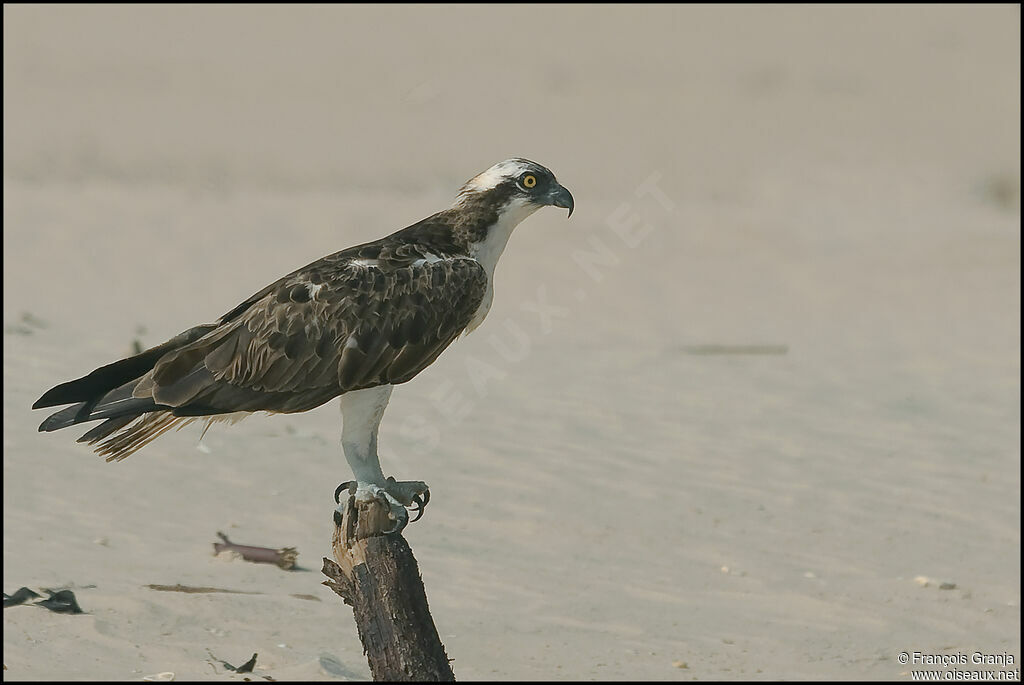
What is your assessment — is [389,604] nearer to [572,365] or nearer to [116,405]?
[116,405]

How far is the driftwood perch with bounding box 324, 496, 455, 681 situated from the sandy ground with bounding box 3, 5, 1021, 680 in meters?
1.73

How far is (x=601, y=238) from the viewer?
58.3 feet

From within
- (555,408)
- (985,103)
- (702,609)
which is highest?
(985,103)

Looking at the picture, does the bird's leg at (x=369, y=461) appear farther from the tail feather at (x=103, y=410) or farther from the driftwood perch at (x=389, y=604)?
the tail feather at (x=103, y=410)

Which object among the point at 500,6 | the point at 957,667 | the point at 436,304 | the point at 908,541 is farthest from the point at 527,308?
the point at 500,6

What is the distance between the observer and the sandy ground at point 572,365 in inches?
288

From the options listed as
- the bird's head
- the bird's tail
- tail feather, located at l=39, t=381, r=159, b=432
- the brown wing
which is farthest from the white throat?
tail feather, located at l=39, t=381, r=159, b=432

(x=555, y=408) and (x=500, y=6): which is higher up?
(x=500, y=6)

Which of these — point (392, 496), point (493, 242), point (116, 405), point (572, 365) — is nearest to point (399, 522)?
point (392, 496)

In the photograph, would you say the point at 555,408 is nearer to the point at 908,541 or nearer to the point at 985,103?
the point at 908,541

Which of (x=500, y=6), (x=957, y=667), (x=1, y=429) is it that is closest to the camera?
(x=957, y=667)

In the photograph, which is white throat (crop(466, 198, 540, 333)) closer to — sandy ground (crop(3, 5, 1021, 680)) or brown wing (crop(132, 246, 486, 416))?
brown wing (crop(132, 246, 486, 416))

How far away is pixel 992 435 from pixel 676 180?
1145cm

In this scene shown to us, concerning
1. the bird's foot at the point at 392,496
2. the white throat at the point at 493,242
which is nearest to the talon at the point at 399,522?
the bird's foot at the point at 392,496
